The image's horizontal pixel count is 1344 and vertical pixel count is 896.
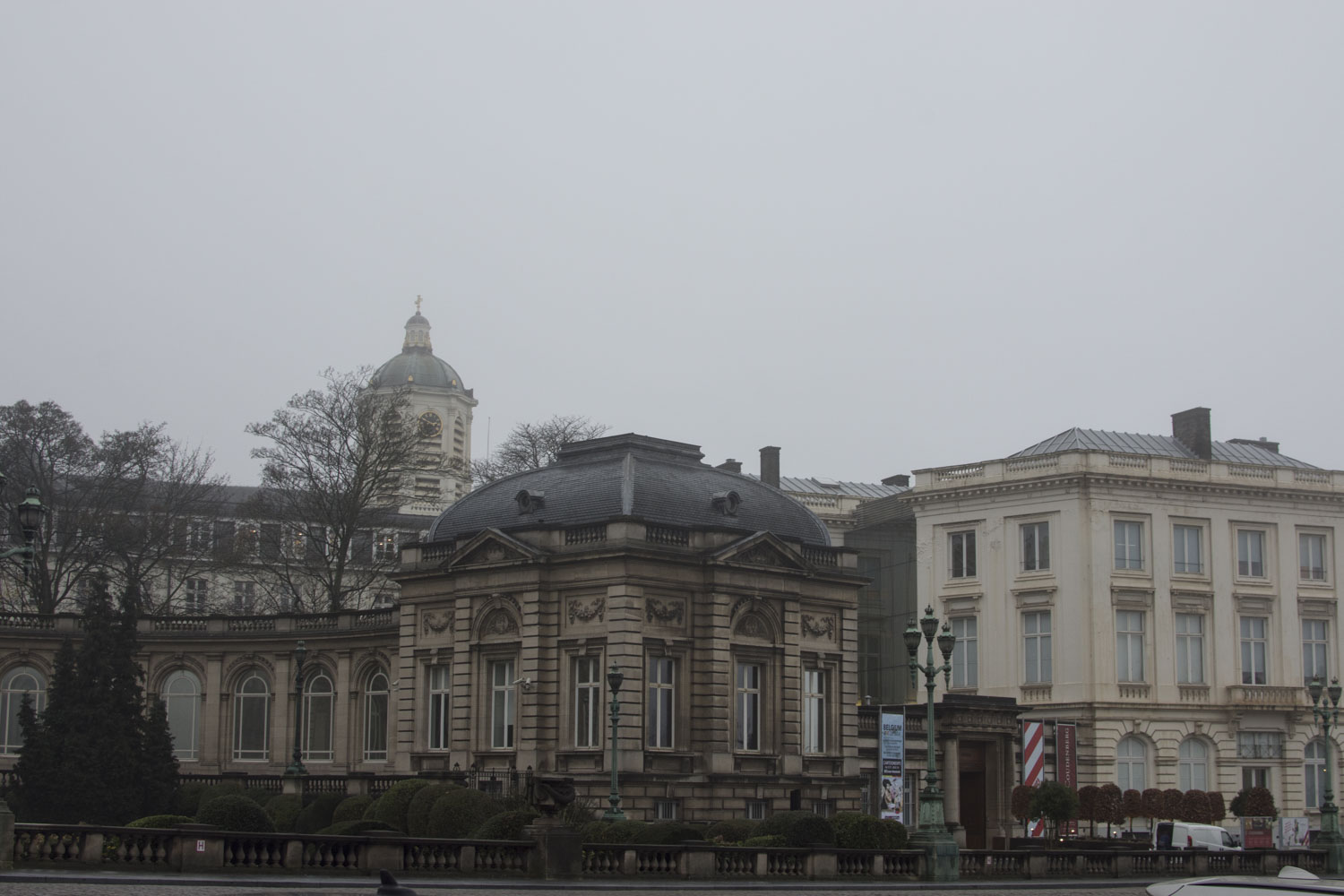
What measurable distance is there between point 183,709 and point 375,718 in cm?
779

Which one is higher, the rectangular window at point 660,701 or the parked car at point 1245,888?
the rectangular window at point 660,701

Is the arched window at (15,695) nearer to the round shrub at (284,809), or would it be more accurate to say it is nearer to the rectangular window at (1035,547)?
the round shrub at (284,809)

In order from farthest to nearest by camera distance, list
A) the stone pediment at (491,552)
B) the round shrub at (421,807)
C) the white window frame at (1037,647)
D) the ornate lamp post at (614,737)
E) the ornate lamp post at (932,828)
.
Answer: the white window frame at (1037,647)
the stone pediment at (491,552)
the round shrub at (421,807)
the ornate lamp post at (614,737)
the ornate lamp post at (932,828)

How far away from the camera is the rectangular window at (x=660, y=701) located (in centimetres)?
4988

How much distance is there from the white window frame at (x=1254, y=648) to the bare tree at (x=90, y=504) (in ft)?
136

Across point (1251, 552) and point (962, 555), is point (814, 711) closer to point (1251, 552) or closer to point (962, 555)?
point (962, 555)

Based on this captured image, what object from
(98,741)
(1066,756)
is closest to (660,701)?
(98,741)

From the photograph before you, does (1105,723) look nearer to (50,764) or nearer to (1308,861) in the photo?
(1308,861)

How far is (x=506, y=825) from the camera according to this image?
41.8m

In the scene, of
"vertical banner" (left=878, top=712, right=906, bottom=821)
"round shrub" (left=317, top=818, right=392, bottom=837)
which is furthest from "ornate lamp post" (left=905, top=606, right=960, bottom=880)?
"vertical banner" (left=878, top=712, right=906, bottom=821)

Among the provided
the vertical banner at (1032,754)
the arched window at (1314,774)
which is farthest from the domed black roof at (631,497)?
the arched window at (1314,774)

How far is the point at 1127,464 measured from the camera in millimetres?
73312

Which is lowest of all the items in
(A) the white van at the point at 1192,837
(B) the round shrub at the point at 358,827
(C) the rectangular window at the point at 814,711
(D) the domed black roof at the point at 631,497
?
(A) the white van at the point at 1192,837

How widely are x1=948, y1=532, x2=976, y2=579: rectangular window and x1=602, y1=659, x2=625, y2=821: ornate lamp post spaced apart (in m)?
31.9
